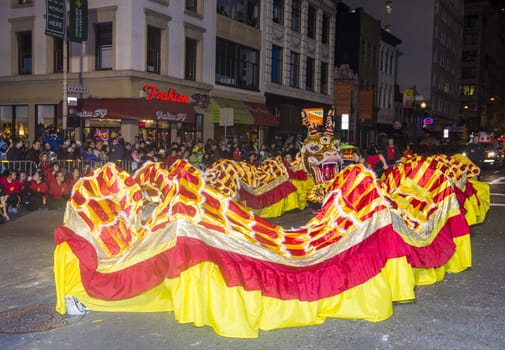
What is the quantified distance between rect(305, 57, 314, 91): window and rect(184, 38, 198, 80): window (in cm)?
1179

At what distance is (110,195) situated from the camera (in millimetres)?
5672

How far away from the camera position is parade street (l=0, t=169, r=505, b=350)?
471 cm

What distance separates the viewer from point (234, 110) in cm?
2617

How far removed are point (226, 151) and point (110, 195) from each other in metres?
13.3

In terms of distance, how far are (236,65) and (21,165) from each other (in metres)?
15.7

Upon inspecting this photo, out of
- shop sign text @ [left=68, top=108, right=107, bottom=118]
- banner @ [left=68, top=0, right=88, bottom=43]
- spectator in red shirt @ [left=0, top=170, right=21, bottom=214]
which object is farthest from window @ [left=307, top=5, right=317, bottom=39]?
spectator in red shirt @ [left=0, top=170, right=21, bottom=214]

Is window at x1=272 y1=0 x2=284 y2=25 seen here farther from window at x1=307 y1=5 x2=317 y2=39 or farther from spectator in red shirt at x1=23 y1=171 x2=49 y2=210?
spectator in red shirt at x1=23 y1=171 x2=49 y2=210

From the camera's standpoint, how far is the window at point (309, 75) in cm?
3484

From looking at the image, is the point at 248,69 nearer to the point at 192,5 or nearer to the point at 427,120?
the point at 192,5

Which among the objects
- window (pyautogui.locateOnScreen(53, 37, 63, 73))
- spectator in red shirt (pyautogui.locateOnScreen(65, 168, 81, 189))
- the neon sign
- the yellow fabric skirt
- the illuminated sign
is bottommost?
the yellow fabric skirt

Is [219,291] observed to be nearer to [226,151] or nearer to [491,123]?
[226,151]

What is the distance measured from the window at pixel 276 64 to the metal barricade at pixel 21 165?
19.2m

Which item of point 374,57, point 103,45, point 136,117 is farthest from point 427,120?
point 136,117

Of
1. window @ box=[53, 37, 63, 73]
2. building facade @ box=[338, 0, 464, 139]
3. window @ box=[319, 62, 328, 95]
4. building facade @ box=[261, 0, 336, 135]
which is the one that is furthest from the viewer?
building facade @ box=[338, 0, 464, 139]
